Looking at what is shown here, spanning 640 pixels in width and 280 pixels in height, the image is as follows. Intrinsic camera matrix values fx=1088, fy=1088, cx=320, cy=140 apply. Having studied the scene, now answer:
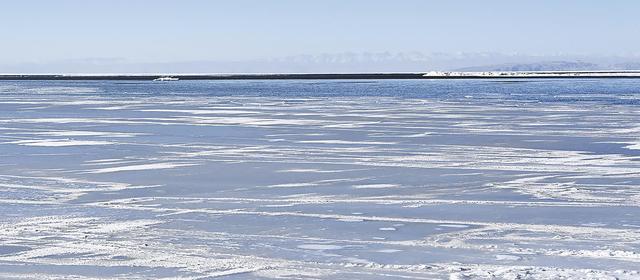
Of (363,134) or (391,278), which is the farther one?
(363,134)

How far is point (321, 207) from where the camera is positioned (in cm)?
918

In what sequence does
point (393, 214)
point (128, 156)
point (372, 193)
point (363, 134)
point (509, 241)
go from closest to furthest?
point (509, 241), point (393, 214), point (372, 193), point (128, 156), point (363, 134)

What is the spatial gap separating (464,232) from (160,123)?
1717cm

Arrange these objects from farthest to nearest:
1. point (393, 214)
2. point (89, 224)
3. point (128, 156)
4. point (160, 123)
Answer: point (160, 123)
point (128, 156)
point (393, 214)
point (89, 224)

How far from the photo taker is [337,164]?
13.2 meters

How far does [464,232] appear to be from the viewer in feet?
25.4

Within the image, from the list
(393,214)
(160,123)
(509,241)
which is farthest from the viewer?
(160,123)

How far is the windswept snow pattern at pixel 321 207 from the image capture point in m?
6.52

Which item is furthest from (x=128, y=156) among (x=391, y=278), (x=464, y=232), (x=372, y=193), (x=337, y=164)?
(x=391, y=278)

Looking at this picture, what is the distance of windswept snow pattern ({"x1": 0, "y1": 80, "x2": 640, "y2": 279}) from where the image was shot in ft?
21.4

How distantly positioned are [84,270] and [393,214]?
312 centimetres

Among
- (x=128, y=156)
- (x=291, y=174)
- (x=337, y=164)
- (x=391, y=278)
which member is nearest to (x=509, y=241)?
(x=391, y=278)

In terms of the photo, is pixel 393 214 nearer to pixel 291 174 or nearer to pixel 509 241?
pixel 509 241

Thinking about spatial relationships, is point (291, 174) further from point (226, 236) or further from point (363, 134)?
point (363, 134)
